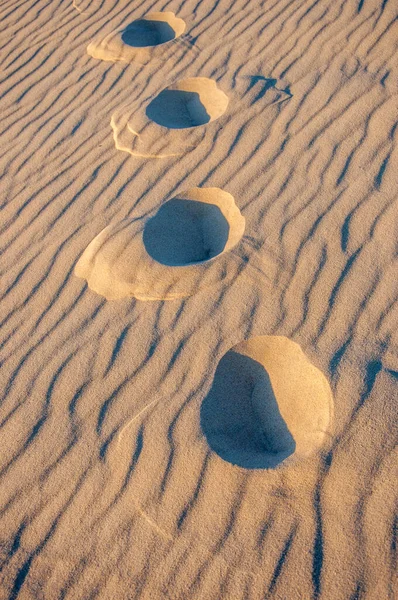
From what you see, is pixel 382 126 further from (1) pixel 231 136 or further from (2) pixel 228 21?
(2) pixel 228 21

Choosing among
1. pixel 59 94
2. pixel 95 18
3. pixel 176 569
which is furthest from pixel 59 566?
pixel 95 18

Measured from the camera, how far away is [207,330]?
250 cm

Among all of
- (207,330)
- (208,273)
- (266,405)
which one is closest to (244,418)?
(266,405)

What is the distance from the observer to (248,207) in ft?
9.86

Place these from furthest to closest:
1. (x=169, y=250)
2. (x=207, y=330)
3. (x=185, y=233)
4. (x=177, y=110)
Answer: (x=177, y=110), (x=185, y=233), (x=169, y=250), (x=207, y=330)

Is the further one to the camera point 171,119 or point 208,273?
point 171,119

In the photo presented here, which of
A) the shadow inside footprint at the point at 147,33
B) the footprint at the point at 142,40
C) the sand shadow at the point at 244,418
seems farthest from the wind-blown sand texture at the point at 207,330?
the shadow inside footprint at the point at 147,33

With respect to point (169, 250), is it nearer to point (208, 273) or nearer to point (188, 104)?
point (208, 273)

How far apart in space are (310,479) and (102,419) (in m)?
0.87

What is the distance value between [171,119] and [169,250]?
1353 mm

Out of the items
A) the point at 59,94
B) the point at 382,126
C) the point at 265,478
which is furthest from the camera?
the point at 59,94

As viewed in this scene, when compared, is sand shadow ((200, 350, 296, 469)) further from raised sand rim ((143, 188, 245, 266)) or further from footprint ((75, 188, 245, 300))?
raised sand rim ((143, 188, 245, 266))

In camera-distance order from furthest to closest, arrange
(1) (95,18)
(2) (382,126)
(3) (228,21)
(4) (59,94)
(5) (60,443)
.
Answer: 1. (1) (95,18)
2. (3) (228,21)
3. (4) (59,94)
4. (2) (382,126)
5. (5) (60,443)

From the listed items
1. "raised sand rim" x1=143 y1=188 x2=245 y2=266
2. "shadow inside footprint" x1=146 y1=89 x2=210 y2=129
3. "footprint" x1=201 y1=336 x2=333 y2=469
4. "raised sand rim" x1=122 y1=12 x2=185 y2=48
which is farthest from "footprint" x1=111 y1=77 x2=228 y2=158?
"footprint" x1=201 y1=336 x2=333 y2=469
